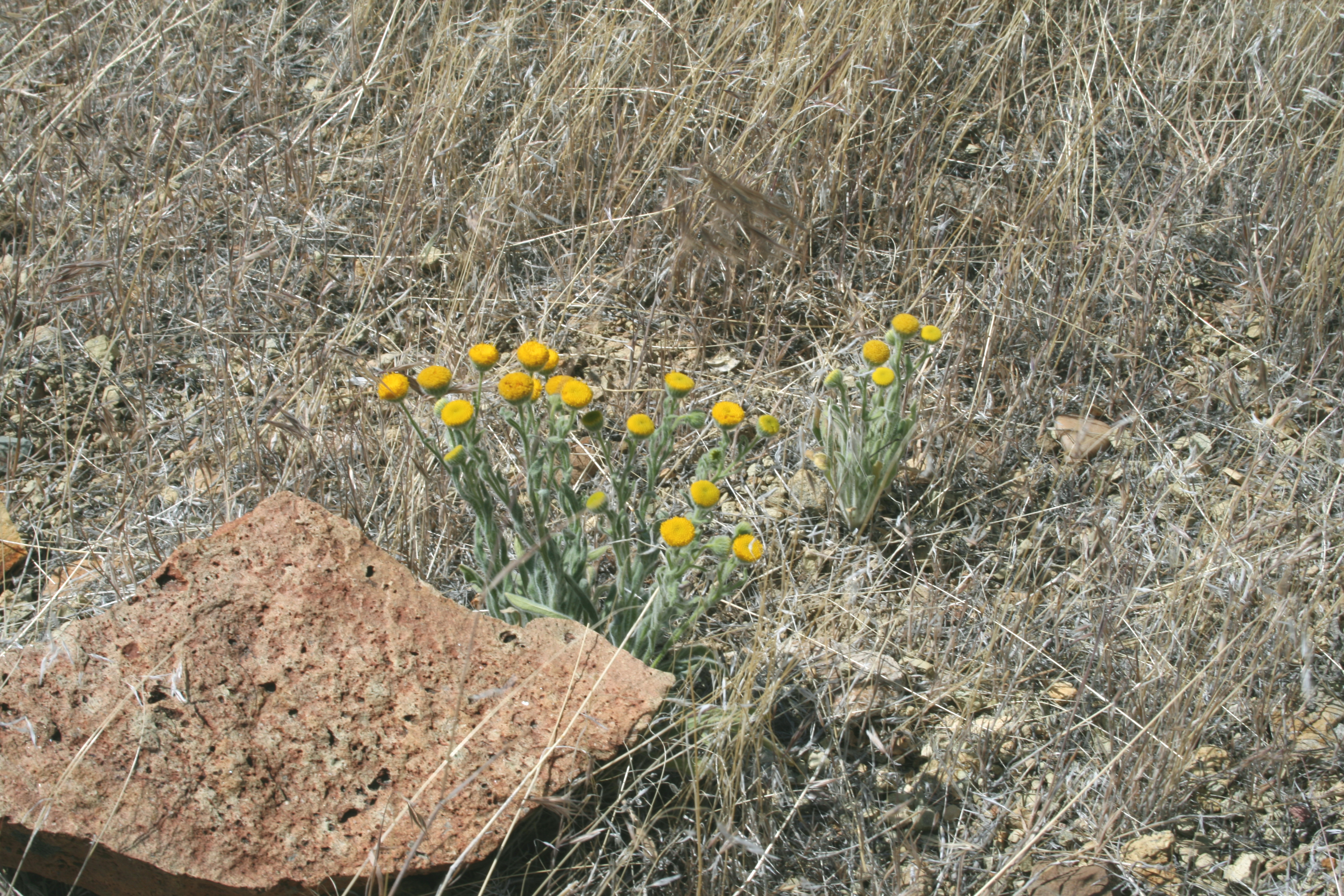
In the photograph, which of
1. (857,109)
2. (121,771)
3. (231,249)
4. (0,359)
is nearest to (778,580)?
(121,771)

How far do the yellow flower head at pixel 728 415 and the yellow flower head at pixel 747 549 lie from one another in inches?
9.8

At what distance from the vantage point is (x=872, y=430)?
7.23 feet

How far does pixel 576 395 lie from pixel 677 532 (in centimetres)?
33

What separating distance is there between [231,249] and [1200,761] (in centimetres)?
296

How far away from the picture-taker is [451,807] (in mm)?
1528

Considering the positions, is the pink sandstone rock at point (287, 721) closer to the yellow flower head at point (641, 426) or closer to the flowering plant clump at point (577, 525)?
the flowering plant clump at point (577, 525)


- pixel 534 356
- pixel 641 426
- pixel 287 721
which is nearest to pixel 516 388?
pixel 534 356

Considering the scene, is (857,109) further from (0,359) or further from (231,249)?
(0,359)

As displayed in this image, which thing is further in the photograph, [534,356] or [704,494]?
[534,356]

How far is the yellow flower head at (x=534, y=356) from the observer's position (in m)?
1.75

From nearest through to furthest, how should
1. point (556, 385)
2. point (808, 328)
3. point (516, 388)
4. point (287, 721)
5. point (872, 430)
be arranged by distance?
point (287, 721)
point (516, 388)
point (556, 385)
point (872, 430)
point (808, 328)

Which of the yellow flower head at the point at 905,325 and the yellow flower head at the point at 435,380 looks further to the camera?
the yellow flower head at the point at 905,325

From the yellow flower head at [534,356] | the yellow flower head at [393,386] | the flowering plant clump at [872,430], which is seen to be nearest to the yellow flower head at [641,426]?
the yellow flower head at [534,356]

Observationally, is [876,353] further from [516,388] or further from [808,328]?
[516,388]
